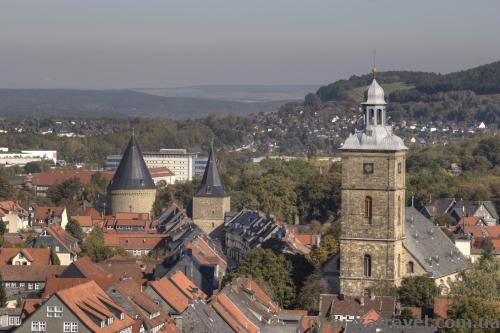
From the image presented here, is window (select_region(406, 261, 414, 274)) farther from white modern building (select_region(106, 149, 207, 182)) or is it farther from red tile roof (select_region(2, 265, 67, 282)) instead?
white modern building (select_region(106, 149, 207, 182))

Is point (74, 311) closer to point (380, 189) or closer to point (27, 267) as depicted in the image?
point (380, 189)

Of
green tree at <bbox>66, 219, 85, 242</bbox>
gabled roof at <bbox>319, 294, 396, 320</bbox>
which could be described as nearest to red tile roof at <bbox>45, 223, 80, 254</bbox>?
green tree at <bbox>66, 219, 85, 242</bbox>

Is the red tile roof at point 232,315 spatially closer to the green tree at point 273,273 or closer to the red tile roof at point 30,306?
the green tree at point 273,273

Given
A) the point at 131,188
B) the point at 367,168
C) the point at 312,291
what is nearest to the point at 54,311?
the point at 312,291

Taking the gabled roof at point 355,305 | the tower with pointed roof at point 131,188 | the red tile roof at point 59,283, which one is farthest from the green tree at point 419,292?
the tower with pointed roof at point 131,188

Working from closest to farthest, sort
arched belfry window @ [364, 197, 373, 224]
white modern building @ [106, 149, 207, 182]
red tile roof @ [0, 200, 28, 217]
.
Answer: arched belfry window @ [364, 197, 373, 224]
red tile roof @ [0, 200, 28, 217]
white modern building @ [106, 149, 207, 182]
